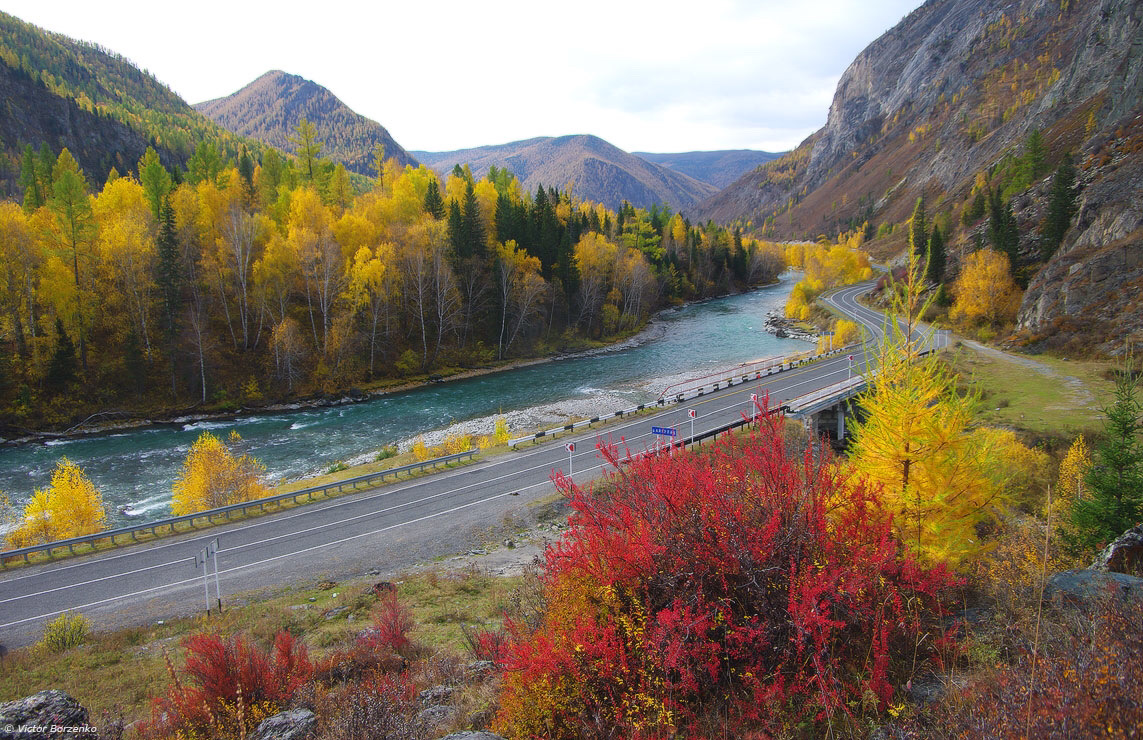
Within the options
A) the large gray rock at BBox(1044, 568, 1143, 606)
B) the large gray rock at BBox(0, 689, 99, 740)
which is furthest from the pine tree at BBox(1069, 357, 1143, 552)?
the large gray rock at BBox(0, 689, 99, 740)

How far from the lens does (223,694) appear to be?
6742 mm

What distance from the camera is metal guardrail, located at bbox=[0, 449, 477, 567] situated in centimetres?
1608

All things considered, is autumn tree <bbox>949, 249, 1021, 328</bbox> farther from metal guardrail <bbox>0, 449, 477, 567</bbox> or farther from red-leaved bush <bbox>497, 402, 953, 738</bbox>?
red-leaved bush <bbox>497, 402, 953, 738</bbox>

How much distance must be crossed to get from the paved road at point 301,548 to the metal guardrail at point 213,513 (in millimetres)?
662

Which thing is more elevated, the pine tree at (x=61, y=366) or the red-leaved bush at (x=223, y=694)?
the pine tree at (x=61, y=366)

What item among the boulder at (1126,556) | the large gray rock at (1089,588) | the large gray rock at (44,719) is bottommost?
the large gray rock at (44,719)

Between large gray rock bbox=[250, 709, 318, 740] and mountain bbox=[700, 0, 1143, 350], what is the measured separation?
146ft

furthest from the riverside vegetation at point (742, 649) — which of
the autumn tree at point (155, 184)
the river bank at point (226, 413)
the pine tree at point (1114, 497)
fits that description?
the autumn tree at point (155, 184)

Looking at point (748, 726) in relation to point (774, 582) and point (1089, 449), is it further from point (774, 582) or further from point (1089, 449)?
point (1089, 449)

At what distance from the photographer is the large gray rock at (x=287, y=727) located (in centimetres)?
588

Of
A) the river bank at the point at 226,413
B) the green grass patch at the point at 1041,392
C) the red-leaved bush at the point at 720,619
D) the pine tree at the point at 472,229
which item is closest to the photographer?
the red-leaved bush at the point at 720,619

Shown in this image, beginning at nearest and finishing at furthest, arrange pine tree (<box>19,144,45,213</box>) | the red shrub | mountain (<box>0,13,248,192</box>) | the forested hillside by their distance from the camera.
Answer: the red shrub < the forested hillside < pine tree (<box>19,144,45,213</box>) < mountain (<box>0,13,248,192</box>)

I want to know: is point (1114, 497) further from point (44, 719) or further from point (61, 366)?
point (61, 366)

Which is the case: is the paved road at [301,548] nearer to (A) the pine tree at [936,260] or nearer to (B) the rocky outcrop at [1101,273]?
(B) the rocky outcrop at [1101,273]
